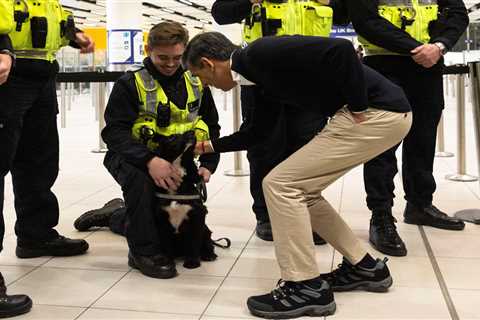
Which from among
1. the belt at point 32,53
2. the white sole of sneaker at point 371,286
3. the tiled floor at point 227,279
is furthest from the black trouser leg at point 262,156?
the belt at point 32,53

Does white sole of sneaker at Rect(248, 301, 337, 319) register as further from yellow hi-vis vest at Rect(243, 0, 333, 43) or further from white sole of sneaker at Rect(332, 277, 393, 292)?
yellow hi-vis vest at Rect(243, 0, 333, 43)

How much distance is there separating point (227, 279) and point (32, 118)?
1.04 meters

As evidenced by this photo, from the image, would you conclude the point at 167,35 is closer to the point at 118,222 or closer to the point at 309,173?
the point at 309,173

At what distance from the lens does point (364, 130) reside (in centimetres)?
197

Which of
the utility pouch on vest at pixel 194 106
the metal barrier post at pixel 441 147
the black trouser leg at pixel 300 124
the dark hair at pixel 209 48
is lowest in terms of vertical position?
the metal barrier post at pixel 441 147

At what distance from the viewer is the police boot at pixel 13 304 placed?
6.47 feet

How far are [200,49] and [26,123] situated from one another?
906 mm

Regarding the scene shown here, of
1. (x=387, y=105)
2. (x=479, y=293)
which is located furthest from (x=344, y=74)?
(x=479, y=293)

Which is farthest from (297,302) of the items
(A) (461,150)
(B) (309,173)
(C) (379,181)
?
(A) (461,150)

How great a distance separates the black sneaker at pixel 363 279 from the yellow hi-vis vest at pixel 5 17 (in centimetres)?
143

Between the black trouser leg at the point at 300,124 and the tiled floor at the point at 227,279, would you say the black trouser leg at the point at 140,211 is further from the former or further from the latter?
the black trouser leg at the point at 300,124

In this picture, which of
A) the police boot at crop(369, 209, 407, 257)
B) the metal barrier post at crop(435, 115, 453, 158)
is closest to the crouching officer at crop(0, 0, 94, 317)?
the police boot at crop(369, 209, 407, 257)

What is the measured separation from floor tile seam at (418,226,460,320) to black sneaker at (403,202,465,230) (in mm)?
75

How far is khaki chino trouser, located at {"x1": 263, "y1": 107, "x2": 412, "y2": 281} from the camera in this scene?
1.95 m
